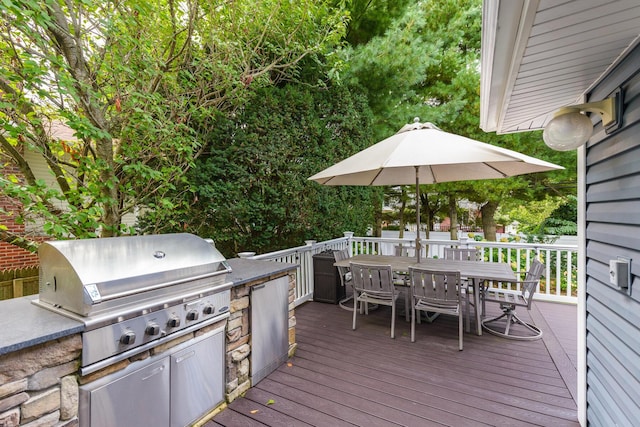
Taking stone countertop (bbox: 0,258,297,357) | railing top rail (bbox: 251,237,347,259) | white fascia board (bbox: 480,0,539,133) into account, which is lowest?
railing top rail (bbox: 251,237,347,259)

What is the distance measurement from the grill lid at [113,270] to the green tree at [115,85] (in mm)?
930

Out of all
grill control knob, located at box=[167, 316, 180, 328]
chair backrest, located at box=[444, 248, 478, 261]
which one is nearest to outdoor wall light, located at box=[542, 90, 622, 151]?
grill control knob, located at box=[167, 316, 180, 328]

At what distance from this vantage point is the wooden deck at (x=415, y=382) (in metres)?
2.38

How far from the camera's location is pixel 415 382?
284 cm

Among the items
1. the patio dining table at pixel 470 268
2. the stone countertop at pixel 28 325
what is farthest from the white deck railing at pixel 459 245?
the stone countertop at pixel 28 325

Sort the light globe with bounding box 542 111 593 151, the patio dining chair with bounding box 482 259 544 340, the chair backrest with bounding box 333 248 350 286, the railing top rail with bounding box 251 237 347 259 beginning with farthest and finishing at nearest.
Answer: the chair backrest with bounding box 333 248 350 286, the railing top rail with bounding box 251 237 347 259, the patio dining chair with bounding box 482 259 544 340, the light globe with bounding box 542 111 593 151

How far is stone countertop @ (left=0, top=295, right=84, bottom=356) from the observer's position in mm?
1363

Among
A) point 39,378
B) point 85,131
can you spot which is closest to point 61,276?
point 39,378

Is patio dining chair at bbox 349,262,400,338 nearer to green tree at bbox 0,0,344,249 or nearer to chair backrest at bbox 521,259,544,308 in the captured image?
chair backrest at bbox 521,259,544,308

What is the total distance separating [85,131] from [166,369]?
2128 millimetres

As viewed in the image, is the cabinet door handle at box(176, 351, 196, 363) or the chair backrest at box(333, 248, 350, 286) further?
the chair backrest at box(333, 248, 350, 286)

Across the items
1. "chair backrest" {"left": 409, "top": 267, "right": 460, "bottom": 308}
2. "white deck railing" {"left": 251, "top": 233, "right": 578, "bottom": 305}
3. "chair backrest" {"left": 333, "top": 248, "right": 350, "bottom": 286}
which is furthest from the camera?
"white deck railing" {"left": 251, "top": 233, "right": 578, "bottom": 305}

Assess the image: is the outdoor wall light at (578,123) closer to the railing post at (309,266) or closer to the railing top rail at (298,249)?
the railing top rail at (298,249)

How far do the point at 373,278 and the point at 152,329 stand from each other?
106 inches
